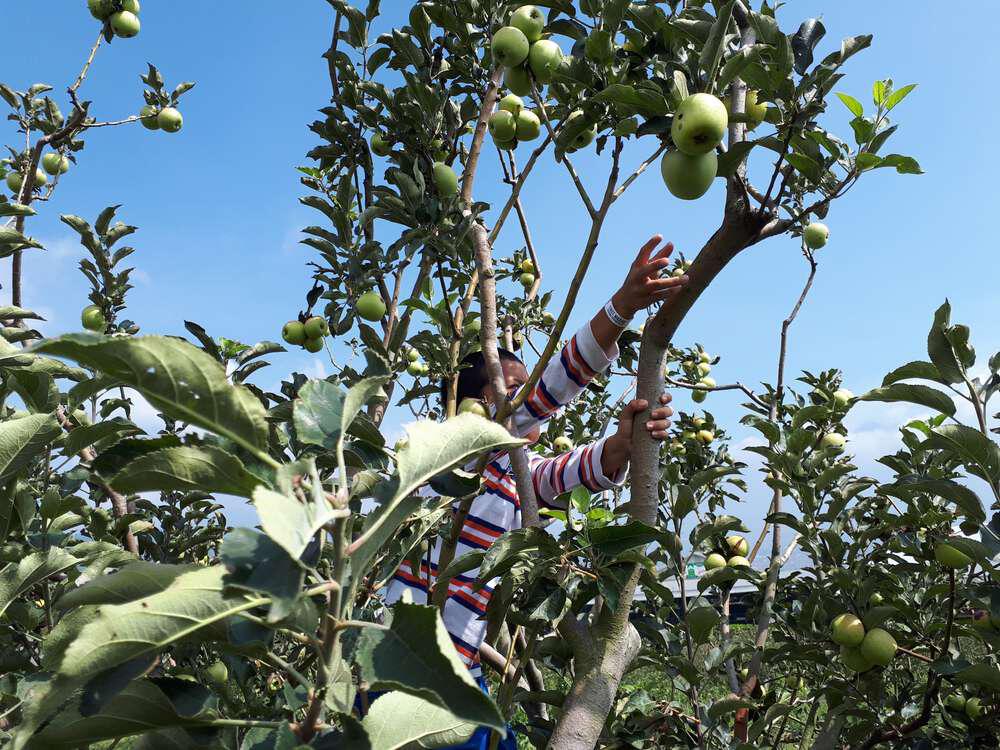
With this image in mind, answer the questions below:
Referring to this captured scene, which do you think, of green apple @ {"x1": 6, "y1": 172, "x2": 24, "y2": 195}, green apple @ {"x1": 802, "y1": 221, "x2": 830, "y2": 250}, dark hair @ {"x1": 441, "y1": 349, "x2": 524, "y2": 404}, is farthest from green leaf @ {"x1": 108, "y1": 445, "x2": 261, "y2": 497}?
green apple @ {"x1": 6, "y1": 172, "x2": 24, "y2": 195}

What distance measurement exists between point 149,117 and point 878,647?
4729mm

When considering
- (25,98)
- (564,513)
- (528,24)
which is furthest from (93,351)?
(25,98)

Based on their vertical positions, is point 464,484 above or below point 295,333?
below

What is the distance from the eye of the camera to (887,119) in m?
2.15

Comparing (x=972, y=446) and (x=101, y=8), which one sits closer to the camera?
(x=972, y=446)

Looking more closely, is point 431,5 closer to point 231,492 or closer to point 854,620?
point 231,492

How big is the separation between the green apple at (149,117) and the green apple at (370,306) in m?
2.88

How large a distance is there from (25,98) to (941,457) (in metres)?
4.60

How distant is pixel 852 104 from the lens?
1.93m

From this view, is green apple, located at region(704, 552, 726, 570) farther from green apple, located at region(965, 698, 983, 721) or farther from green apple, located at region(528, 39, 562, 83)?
green apple, located at region(528, 39, 562, 83)

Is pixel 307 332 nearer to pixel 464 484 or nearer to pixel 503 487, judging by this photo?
pixel 503 487

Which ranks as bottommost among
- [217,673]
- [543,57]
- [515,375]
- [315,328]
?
[217,673]

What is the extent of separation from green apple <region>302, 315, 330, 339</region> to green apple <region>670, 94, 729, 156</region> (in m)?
1.70

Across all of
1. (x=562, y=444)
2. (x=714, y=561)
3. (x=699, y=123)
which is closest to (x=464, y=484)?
(x=699, y=123)
